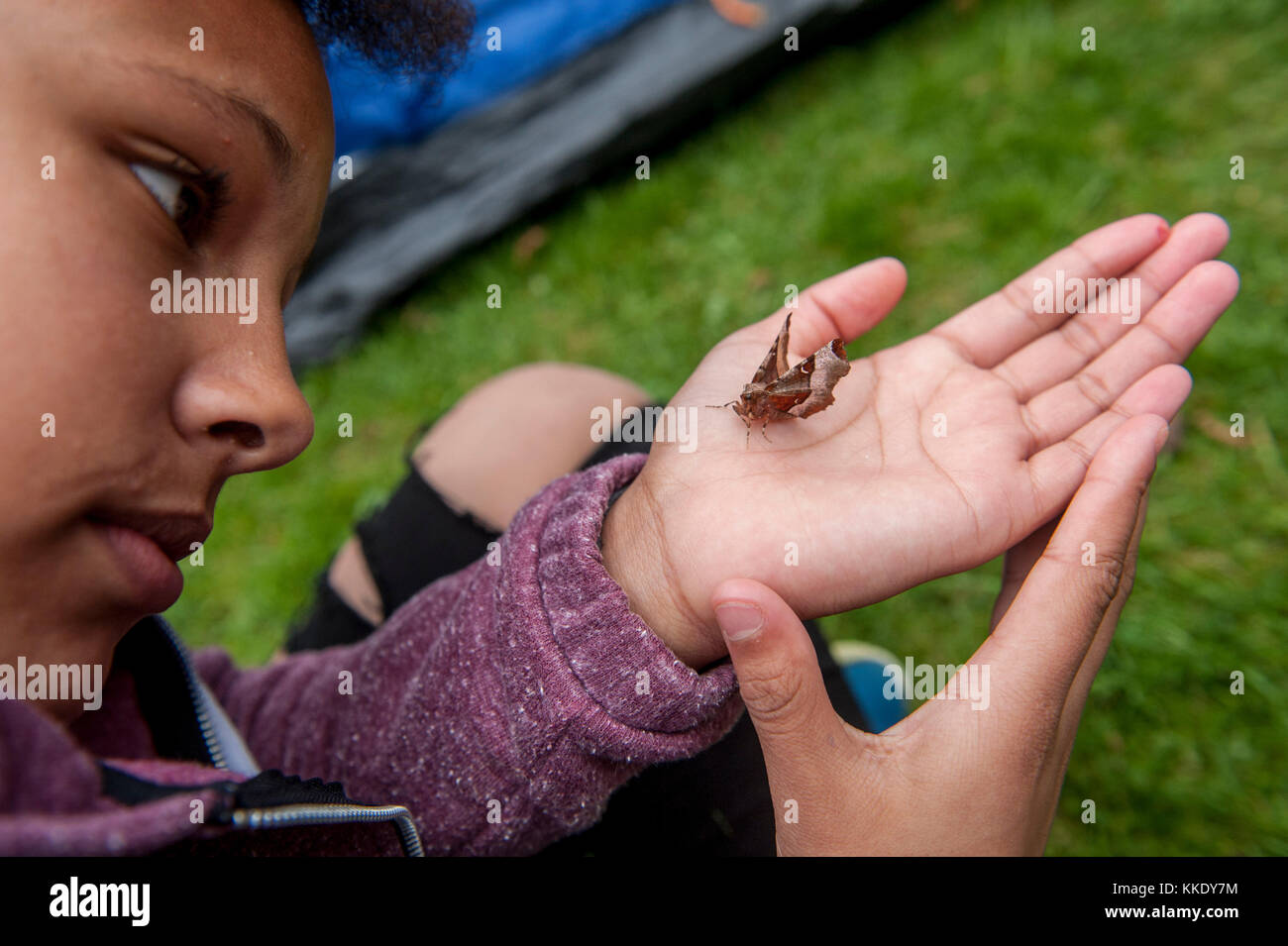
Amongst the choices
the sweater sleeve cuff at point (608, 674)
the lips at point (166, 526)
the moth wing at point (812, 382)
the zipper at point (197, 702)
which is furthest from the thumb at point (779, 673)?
the zipper at point (197, 702)

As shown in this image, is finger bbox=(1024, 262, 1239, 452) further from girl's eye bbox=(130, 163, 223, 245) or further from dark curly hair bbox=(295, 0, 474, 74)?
girl's eye bbox=(130, 163, 223, 245)

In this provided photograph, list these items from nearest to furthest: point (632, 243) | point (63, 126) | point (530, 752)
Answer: point (63, 126), point (530, 752), point (632, 243)

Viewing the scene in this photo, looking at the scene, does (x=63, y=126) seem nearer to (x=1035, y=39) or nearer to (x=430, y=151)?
(x=430, y=151)

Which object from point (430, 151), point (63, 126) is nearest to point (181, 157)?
point (63, 126)

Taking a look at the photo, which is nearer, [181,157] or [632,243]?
[181,157]

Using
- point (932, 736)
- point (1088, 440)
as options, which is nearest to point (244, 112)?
point (932, 736)

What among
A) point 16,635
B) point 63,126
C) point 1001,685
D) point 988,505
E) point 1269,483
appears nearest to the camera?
point 63,126
